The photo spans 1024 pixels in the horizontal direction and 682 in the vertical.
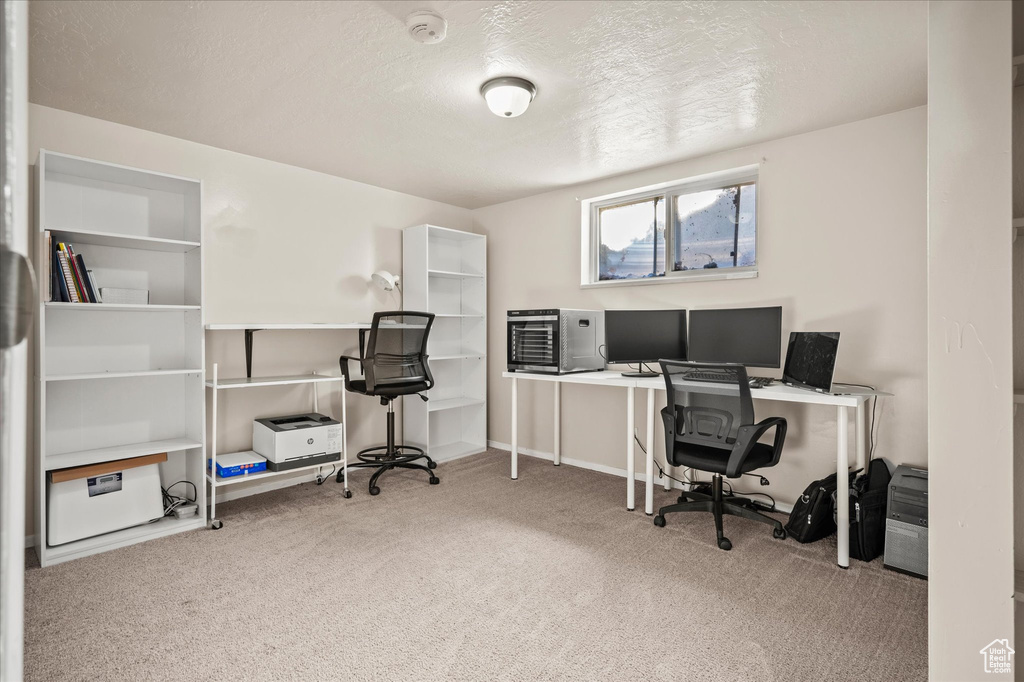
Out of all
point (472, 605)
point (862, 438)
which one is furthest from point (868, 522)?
point (472, 605)

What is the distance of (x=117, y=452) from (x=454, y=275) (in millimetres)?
2687

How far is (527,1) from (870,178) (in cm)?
226

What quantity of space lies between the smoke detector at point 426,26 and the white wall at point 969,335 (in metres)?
1.59

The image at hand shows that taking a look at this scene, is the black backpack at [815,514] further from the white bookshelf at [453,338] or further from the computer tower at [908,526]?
the white bookshelf at [453,338]

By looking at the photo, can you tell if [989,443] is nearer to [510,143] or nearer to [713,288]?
[713,288]

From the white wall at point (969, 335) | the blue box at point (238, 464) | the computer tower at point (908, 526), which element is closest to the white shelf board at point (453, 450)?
the blue box at point (238, 464)

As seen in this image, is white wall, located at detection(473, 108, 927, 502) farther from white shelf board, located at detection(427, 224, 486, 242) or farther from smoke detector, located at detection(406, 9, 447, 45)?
smoke detector, located at detection(406, 9, 447, 45)

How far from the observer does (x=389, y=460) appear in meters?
3.98

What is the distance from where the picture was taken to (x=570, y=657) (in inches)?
72.7

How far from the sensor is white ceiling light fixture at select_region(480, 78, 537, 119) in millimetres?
2543

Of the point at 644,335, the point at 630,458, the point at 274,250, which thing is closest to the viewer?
the point at 630,458

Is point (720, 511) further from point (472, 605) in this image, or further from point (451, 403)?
point (451, 403)

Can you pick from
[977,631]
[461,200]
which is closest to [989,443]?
[977,631]

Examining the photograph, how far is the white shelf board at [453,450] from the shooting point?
179 inches
